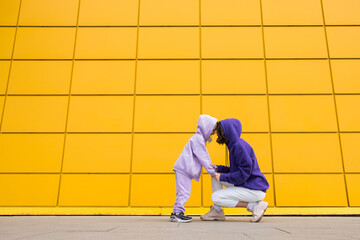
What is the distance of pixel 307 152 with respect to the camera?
8.60 feet

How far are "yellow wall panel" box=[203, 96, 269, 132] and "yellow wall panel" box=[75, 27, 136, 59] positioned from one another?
1114mm

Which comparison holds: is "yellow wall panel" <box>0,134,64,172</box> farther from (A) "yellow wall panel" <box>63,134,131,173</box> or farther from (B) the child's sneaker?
Answer: (B) the child's sneaker

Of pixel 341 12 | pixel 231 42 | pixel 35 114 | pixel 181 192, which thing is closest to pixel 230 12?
pixel 231 42

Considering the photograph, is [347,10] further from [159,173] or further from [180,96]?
[159,173]

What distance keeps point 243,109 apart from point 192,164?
116 centimetres

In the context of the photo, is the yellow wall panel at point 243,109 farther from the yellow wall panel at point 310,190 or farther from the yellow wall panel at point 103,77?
the yellow wall panel at point 103,77

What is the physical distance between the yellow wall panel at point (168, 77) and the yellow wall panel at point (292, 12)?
1131mm

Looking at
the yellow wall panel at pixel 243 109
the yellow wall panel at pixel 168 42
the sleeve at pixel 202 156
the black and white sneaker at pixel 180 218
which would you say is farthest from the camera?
the yellow wall panel at pixel 168 42

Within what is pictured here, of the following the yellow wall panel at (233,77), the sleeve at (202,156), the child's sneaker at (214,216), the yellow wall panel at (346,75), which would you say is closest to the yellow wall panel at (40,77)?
the yellow wall panel at (233,77)

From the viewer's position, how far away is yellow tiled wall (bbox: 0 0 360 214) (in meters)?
2.57

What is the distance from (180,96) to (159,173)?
35.3 inches

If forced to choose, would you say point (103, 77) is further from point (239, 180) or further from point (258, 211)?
point (258, 211)

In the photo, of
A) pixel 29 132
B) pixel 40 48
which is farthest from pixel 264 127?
pixel 40 48

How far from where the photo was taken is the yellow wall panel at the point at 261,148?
8.54 ft
